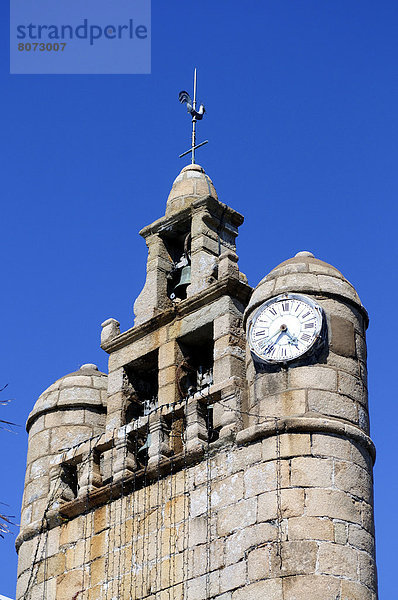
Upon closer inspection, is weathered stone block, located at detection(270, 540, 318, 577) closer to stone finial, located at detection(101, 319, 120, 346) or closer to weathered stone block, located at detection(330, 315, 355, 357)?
weathered stone block, located at detection(330, 315, 355, 357)

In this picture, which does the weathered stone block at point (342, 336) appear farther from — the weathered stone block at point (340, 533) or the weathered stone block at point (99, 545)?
the weathered stone block at point (99, 545)

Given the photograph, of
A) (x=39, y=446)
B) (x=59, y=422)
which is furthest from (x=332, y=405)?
(x=39, y=446)

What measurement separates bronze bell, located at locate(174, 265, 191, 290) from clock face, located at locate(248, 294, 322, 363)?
2711 mm

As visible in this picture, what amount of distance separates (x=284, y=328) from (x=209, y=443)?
1.92 metres

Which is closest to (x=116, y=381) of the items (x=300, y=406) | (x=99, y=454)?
(x=99, y=454)

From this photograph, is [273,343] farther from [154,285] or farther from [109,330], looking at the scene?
[109,330]

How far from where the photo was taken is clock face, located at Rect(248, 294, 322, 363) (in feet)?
70.0

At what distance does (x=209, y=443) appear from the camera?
71.9 ft

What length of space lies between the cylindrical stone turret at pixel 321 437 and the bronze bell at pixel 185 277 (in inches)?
90.9

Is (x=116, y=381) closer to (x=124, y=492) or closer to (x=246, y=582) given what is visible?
(x=124, y=492)

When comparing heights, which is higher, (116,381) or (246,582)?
(116,381)

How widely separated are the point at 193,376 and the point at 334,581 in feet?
16.3

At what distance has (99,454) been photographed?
23.7 metres

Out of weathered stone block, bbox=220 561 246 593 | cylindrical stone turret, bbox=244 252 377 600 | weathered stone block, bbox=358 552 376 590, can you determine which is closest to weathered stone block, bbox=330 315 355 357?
cylindrical stone turret, bbox=244 252 377 600
